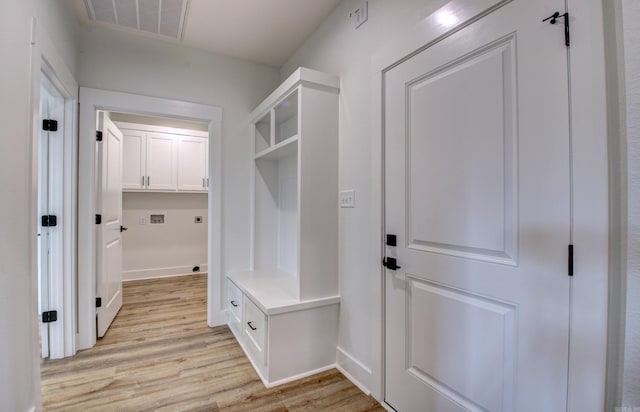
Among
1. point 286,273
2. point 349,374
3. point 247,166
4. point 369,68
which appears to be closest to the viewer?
point 369,68

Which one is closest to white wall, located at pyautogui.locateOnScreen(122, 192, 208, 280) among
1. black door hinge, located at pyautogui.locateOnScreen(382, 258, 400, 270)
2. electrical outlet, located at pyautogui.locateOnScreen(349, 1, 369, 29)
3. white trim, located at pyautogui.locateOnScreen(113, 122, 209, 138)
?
white trim, located at pyautogui.locateOnScreen(113, 122, 209, 138)

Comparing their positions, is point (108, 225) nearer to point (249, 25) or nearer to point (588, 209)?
point (249, 25)

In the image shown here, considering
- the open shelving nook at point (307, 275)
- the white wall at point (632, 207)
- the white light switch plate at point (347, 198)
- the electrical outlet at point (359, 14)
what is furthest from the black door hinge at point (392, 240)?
the electrical outlet at point (359, 14)

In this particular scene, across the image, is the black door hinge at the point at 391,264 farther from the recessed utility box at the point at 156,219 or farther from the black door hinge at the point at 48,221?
the recessed utility box at the point at 156,219

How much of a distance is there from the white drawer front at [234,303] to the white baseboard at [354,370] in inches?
37.8

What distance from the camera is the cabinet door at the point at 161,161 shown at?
452cm

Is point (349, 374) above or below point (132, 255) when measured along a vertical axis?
below

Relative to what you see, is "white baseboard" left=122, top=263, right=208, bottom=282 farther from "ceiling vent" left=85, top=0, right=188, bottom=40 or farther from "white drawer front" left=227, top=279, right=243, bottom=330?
"ceiling vent" left=85, top=0, right=188, bottom=40

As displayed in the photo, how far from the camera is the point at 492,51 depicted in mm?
1171

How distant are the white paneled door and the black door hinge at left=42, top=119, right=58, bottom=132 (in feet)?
8.21

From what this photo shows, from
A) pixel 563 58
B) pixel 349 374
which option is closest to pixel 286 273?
pixel 349 374

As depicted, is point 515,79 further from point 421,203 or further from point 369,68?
point 369,68

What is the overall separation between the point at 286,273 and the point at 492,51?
237 cm

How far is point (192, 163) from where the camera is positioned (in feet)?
15.8
